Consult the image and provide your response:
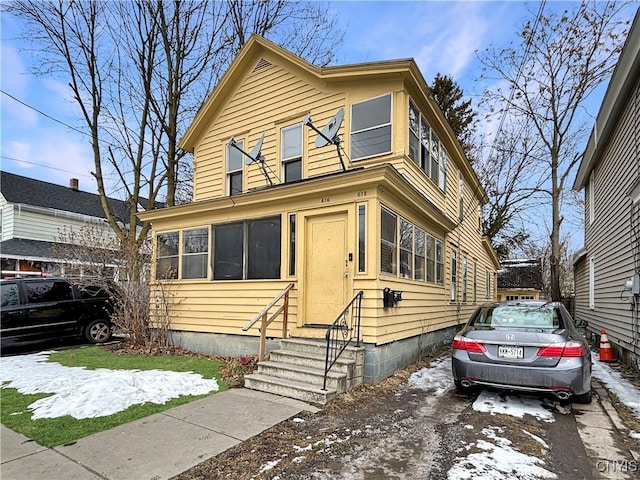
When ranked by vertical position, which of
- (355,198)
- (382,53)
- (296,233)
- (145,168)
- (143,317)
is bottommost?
(143,317)

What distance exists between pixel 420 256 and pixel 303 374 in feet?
13.5

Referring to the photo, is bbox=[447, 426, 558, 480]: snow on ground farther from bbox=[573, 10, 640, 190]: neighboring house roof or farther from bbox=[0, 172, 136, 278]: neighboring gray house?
bbox=[0, 172, 136, 278]: neighboring gray house

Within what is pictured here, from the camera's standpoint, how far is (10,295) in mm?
9078

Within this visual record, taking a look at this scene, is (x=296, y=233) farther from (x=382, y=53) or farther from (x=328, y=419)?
(x=382, y=53)

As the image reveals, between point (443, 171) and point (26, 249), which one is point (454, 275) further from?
point (26, 249)

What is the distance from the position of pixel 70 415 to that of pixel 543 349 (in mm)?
5814

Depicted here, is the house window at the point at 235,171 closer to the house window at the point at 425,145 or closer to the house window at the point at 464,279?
the house window at the point at 425,145

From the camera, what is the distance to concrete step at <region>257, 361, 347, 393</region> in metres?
5.43

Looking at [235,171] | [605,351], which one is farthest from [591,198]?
[235,171]

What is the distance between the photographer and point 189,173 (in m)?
16.3

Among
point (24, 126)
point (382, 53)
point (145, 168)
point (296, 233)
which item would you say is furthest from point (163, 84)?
point (296, 233)

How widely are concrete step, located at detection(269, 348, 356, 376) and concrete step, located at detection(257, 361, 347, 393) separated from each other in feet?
0.34

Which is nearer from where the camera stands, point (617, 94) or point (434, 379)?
point (434, 379)

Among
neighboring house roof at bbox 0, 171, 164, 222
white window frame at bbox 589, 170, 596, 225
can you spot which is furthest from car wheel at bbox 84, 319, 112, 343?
white window frame at bbox 589, 170, 596, 225
